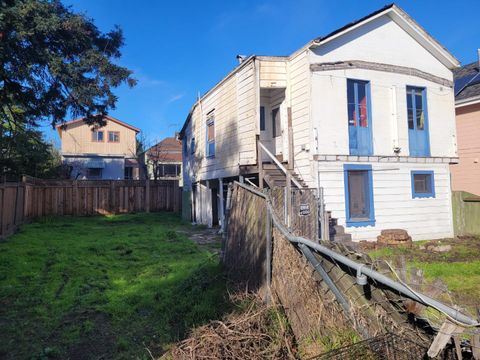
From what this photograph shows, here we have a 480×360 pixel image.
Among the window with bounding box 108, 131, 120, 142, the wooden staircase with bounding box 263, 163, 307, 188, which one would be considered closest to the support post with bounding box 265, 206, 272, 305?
the wooden staircase with bounding box 263, 163, 307, 188

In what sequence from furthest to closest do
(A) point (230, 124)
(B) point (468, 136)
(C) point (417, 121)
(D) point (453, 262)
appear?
(B) point (468, 136) → (A) point (230, 124) → (C) point (417, 121) → (D) point (453, 262)

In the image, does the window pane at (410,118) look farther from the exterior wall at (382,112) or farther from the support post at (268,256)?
the support post at (268,256)

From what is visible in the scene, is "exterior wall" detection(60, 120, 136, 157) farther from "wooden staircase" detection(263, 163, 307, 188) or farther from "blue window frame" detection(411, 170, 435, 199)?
"blue window frame" detection(411, 170, 435, 199)

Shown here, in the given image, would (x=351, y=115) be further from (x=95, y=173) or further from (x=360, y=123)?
(x=95, y=173)

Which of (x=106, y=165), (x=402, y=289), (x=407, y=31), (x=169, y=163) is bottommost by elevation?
Result: (x=402, y=289)

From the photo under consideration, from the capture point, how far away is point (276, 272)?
3.90 metres

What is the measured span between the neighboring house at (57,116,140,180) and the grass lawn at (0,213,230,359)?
71.4 feet

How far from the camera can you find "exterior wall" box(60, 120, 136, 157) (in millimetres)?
31031

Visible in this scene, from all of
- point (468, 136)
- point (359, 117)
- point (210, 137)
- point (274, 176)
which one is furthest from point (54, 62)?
point (468, 136)

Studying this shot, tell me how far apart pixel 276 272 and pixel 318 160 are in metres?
6.82

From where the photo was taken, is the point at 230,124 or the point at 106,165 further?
the point at 106,165

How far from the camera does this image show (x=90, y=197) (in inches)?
775

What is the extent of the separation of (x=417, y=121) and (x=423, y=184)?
2201 millimetres

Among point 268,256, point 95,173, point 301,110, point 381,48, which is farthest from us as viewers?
point 95,173
